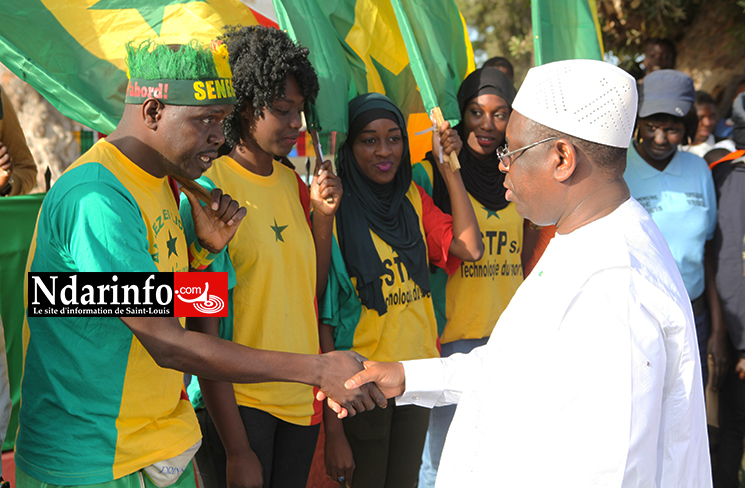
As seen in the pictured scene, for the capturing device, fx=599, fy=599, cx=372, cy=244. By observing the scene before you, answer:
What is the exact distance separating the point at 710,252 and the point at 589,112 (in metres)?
3.03

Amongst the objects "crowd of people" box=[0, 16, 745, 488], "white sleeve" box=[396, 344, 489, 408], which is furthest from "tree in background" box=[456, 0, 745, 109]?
"white sleeve" box=[396, 344, 489, 408]

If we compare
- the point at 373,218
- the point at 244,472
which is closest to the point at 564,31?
the point at 373,218

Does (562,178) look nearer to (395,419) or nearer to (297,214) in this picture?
(297,214)

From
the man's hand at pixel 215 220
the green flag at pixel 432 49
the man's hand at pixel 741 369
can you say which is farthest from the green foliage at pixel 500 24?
the man's hand at pixel 215 220

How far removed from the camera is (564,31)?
160 inches

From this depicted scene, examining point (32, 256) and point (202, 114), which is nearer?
point (32, 256)

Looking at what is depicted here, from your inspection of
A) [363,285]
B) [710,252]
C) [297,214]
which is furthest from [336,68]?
[710,252]

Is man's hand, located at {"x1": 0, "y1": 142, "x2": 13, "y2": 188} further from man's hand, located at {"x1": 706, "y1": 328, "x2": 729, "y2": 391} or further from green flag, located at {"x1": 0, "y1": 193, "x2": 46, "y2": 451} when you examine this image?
man's hand, located at {"x1": 706, "y1": 328, "x2": 729, "y2": 391}

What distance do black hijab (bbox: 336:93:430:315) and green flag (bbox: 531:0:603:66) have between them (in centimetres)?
133

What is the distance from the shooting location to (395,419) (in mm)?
3074

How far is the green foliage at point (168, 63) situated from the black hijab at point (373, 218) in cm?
116

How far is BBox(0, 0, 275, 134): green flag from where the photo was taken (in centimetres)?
238

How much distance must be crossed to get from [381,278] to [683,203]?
7.38ft

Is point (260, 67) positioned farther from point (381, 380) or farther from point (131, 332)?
point (381, 380)
